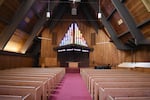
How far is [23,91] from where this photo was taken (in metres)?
2.39

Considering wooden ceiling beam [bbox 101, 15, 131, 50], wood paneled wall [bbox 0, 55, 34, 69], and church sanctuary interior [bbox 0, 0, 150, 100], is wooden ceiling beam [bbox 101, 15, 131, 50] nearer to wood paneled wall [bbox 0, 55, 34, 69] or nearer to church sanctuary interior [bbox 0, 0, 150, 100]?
church sanctuary interior [bbox 0, 0, 150, 100]

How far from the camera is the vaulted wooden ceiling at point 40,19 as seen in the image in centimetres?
780

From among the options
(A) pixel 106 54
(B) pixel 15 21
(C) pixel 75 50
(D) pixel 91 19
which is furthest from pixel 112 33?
(B) pixel 15 21

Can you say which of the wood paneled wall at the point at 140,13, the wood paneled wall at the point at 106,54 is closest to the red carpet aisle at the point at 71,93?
the wood paneled wall at the point at 140,13

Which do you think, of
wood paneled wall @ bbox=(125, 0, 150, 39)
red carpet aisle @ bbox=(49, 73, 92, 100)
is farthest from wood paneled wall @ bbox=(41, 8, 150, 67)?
red carpet aisle @ bbox=(49, 73, 92, 100)

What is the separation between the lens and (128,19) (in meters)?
7.82

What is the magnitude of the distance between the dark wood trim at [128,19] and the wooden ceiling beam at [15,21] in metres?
3.28

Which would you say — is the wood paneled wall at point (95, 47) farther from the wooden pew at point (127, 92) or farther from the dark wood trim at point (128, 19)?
the wooden pew at point (127, 92)

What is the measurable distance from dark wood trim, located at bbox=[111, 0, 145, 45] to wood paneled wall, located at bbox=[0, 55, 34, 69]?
4.84 metres

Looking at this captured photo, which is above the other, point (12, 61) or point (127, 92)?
point (12, 61)

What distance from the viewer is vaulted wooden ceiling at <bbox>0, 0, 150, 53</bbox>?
7801 millimetres

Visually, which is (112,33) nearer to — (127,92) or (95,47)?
(95,47)

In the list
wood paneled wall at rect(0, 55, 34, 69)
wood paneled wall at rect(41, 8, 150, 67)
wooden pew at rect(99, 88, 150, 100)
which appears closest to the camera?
wooden pew at rect(99, 88, 150, 100)

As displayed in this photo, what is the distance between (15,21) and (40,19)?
3081 millimetres
